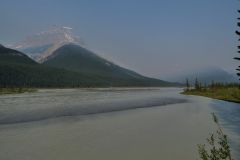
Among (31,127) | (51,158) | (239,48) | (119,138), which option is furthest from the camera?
(239,48)

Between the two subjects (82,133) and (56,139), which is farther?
(82,133)

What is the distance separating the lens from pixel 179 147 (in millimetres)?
20312

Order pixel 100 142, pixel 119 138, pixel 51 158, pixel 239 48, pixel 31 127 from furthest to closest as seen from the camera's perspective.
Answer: pixel 239 48
pixel 31 127
pixel 119 138
pixel 100 142
pixel 51 158

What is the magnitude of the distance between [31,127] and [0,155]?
39.4ft

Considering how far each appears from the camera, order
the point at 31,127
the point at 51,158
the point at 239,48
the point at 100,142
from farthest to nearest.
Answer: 1. the point at 239,48
2. the point at 31,127
3. the point at 100,142
4. the point at 51,158

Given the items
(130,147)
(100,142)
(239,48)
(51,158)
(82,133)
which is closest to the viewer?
(51,158)

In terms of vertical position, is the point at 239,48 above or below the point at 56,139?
above

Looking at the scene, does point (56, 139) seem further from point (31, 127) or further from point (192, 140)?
point (192, 140)

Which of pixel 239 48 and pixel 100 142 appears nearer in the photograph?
pixel 100 142

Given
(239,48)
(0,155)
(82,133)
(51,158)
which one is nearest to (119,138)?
(82,133)

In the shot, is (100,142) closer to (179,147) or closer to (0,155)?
Result: (179,147)

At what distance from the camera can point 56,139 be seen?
75.7 feet

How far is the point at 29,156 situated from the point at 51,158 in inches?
54.6

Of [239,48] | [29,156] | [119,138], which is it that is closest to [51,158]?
[29,156]
